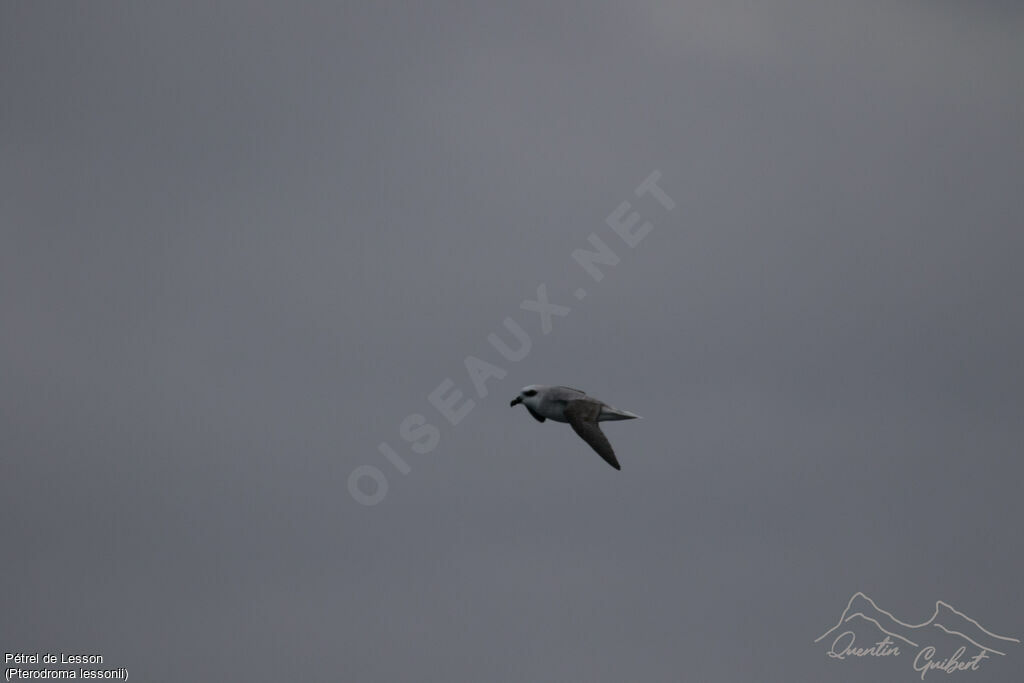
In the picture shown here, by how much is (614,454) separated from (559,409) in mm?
5744

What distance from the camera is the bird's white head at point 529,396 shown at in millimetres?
131500

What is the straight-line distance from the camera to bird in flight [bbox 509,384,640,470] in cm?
12888

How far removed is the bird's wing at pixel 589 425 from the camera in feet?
422

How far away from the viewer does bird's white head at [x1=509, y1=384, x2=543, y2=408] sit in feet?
431

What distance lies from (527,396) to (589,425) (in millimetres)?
5560

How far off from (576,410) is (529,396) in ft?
13.0

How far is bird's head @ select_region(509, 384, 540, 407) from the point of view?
432 feet

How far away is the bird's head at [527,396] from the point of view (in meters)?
132

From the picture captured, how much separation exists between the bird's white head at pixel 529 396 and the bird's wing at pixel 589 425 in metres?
2.68

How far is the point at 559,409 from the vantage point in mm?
Answer: 131000

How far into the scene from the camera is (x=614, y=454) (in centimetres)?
12862

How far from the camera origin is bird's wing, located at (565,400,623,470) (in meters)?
129

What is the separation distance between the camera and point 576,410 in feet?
427

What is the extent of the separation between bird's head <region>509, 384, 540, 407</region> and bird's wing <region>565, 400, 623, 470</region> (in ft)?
9.42
